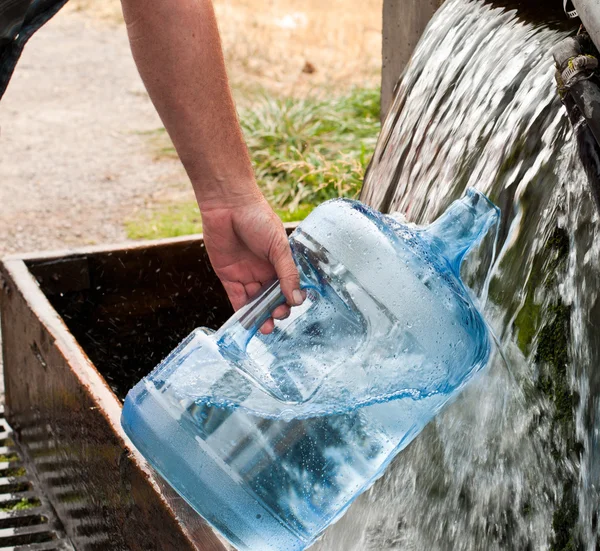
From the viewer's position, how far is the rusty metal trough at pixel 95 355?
7.89 feet

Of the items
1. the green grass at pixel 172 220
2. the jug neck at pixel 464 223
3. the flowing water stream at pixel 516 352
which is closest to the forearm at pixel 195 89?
the jug neck at pixel 464 223

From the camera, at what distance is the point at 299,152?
6.62 m

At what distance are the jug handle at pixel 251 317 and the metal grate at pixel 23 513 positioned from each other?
49.0 inches

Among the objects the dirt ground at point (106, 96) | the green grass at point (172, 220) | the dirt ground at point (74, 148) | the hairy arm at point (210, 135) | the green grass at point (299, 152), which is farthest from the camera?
the dirt ground at point (106, 96)

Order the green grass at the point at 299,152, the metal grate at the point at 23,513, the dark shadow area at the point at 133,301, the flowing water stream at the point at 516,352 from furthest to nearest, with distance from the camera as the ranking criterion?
the green grass at the point at 299,152 → the dark shadow area at the point at 133,301 → the metal grate at the point at 23,513 → the flowing water stream at the point at 516,352

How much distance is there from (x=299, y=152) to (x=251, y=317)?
4.65 meters

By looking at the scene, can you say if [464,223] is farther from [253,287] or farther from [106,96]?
[106,96]

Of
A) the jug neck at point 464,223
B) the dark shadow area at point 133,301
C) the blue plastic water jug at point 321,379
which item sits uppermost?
the jug neck at point 464,223

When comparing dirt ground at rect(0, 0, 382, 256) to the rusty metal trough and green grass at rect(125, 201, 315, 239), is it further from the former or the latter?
the rusty metal trough

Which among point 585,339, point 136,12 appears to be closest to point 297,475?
point 585,339

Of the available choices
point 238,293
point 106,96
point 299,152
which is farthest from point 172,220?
point 238,293

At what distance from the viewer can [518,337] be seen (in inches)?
77.5

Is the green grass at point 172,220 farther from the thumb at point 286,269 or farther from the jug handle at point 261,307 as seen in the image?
the thumb at point 286,269

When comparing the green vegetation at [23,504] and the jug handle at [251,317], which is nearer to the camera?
the jug handle at [251,317]
